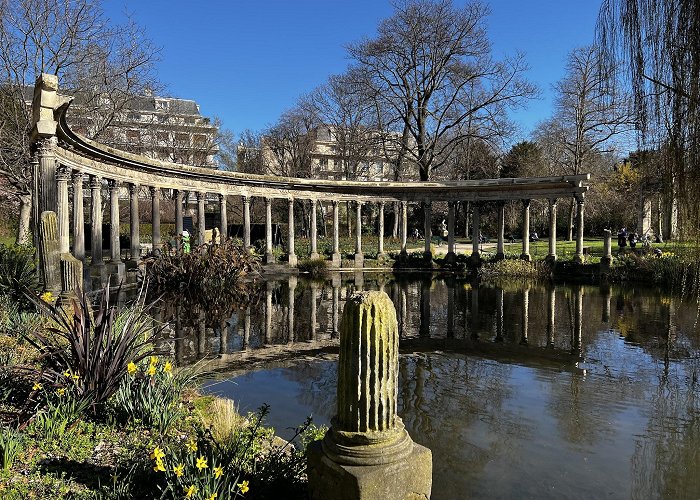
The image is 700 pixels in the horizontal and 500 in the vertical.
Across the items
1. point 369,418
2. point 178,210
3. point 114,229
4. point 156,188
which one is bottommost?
point 369,418

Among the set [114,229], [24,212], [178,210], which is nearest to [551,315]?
[114,229]

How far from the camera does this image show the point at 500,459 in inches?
226

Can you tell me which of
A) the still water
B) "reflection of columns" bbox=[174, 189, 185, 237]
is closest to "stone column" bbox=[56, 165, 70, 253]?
the still water

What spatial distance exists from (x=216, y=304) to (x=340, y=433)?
13.5 meters

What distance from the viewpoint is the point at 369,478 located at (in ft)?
10.9

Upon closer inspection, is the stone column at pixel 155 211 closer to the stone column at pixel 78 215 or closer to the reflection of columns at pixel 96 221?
the reflection of columns at pixel 96 221

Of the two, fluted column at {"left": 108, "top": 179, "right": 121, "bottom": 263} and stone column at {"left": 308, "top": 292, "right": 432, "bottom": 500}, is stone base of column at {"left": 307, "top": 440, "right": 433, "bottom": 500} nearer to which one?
stone column at {"left": 308, "top": 292, "right": 432, "bottom": 500}

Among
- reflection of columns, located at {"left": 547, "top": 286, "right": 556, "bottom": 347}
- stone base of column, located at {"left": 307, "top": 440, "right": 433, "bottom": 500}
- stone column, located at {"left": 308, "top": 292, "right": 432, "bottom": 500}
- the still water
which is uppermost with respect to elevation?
stone column, located at {"left": 308, "top": 292, "right": 432, "bottom": 500}

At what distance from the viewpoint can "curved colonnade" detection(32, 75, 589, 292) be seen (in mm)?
12641

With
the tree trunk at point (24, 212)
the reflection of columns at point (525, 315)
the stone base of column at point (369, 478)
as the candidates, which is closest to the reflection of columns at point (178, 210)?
the tree trunk at point (24, 212)

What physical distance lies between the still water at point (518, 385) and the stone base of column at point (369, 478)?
1616mm

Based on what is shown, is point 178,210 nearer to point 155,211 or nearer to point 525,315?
point 155,211

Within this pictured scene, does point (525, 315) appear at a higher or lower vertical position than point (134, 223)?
lower

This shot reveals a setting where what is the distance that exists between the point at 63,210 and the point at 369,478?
15538 mm
